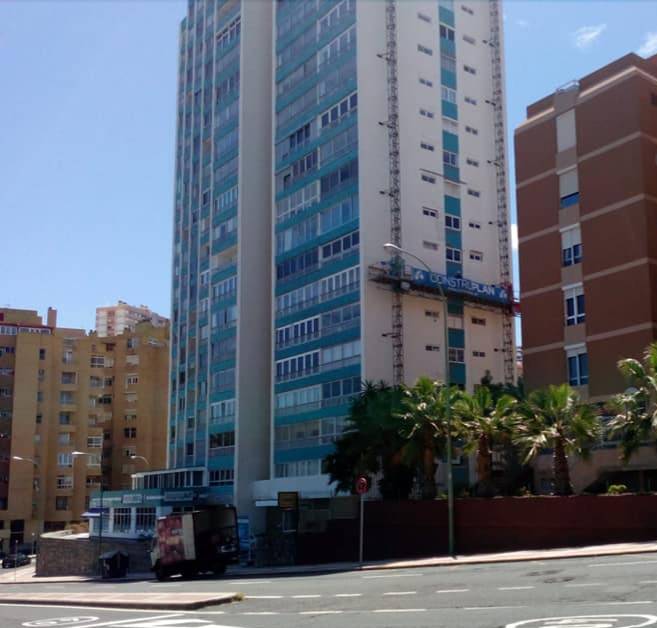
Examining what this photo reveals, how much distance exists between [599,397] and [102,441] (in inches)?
2963

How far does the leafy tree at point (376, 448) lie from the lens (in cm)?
4212

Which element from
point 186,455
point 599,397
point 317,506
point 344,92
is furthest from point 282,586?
point 186,455

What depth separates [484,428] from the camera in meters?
37.7

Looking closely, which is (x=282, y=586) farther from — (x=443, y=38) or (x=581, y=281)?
(x=443, y=38)

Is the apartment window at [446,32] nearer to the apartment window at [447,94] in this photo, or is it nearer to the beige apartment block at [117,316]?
the apartment window at [447,94]

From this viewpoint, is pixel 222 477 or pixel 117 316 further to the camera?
pixel 117 316

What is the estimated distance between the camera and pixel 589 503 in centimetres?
3266

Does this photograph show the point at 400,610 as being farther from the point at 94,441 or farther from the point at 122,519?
the point at 94,441

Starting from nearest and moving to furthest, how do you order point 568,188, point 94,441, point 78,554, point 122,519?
1. point 568,188
2. point 78,554
3. point 122,519
4. point 94,441

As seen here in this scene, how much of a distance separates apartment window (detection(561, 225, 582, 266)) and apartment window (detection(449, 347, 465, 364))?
1661 centimetres

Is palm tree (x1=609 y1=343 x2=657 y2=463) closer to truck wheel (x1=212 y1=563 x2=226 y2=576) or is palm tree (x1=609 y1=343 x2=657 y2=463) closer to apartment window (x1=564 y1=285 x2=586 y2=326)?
apartment window (x1=564 y1=285 x2=586 y2=326)

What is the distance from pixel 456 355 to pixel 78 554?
32.5m

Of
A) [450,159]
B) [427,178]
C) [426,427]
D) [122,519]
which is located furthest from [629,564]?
[122,519]

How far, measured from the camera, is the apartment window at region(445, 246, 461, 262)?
2613 inches
